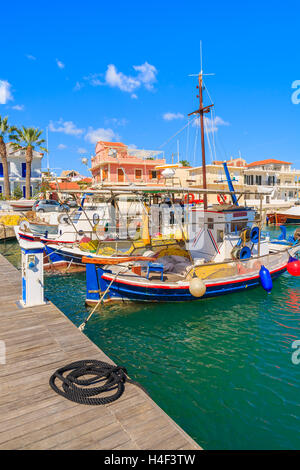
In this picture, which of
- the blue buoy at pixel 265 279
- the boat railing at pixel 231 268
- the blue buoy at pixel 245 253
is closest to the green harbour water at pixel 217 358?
the blue buoy at pixel 265 279

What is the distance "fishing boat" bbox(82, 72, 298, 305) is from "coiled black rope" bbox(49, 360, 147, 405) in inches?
164

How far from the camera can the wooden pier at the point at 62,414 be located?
10.7 feet

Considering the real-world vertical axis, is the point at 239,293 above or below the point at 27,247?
below

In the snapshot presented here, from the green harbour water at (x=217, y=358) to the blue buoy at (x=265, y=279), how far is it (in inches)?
20.0

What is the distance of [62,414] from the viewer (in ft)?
12.1

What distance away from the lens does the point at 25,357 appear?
5.07 metres

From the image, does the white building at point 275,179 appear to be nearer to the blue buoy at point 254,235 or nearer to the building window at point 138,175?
the building window at point 138,175

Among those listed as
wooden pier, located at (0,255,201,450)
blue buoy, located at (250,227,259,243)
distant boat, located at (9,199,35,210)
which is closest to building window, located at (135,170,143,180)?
distant boat, located at (9,199,35,210)

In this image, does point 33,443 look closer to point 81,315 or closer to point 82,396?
point 82,396

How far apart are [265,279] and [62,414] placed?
9.33m

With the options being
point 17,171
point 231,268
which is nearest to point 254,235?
point 231,268

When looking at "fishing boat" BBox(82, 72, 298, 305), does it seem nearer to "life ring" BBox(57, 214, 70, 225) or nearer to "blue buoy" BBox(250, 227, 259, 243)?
"blue buoy" BBox(250, 227, 259, 243)
